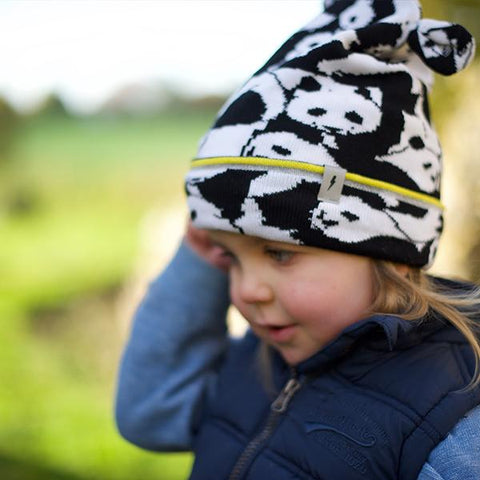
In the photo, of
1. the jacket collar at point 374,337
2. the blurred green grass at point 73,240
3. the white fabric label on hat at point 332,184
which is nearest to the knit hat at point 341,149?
the white fabric label on hat at point 332,184

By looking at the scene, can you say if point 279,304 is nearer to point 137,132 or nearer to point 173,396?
point 173,396

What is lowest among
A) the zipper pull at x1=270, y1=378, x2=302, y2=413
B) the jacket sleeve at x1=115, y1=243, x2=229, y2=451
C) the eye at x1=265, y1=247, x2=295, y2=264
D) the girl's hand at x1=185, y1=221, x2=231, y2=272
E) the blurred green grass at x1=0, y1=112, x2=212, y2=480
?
the blurred green grass at x1=0, y1=112, x2=212, y2=480

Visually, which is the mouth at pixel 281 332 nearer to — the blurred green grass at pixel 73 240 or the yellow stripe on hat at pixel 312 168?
the yellow stripe on hat at pixel 312 168

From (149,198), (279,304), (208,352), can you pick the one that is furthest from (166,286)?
(149,198)

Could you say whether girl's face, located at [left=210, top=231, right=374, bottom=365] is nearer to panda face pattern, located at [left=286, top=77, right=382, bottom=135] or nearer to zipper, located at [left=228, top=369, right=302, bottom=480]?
zipper, located at [left=228, top=369, right=302, bottom=480]

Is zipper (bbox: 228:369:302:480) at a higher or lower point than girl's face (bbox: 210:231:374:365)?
lower

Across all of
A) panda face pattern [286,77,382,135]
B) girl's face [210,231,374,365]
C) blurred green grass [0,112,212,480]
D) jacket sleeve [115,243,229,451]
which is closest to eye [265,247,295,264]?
girl's face [210,231,374,365]

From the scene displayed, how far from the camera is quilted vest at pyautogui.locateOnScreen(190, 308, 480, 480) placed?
96cm

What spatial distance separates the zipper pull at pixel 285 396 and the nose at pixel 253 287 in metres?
0.17

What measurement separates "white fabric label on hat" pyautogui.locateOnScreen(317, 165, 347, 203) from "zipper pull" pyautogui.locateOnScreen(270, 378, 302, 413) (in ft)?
1.13

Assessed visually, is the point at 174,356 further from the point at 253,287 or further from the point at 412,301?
the point at 412,301

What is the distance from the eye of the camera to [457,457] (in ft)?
3.01

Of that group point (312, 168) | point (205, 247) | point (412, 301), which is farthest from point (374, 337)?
point (205, 247)

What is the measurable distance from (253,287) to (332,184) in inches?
8.7
